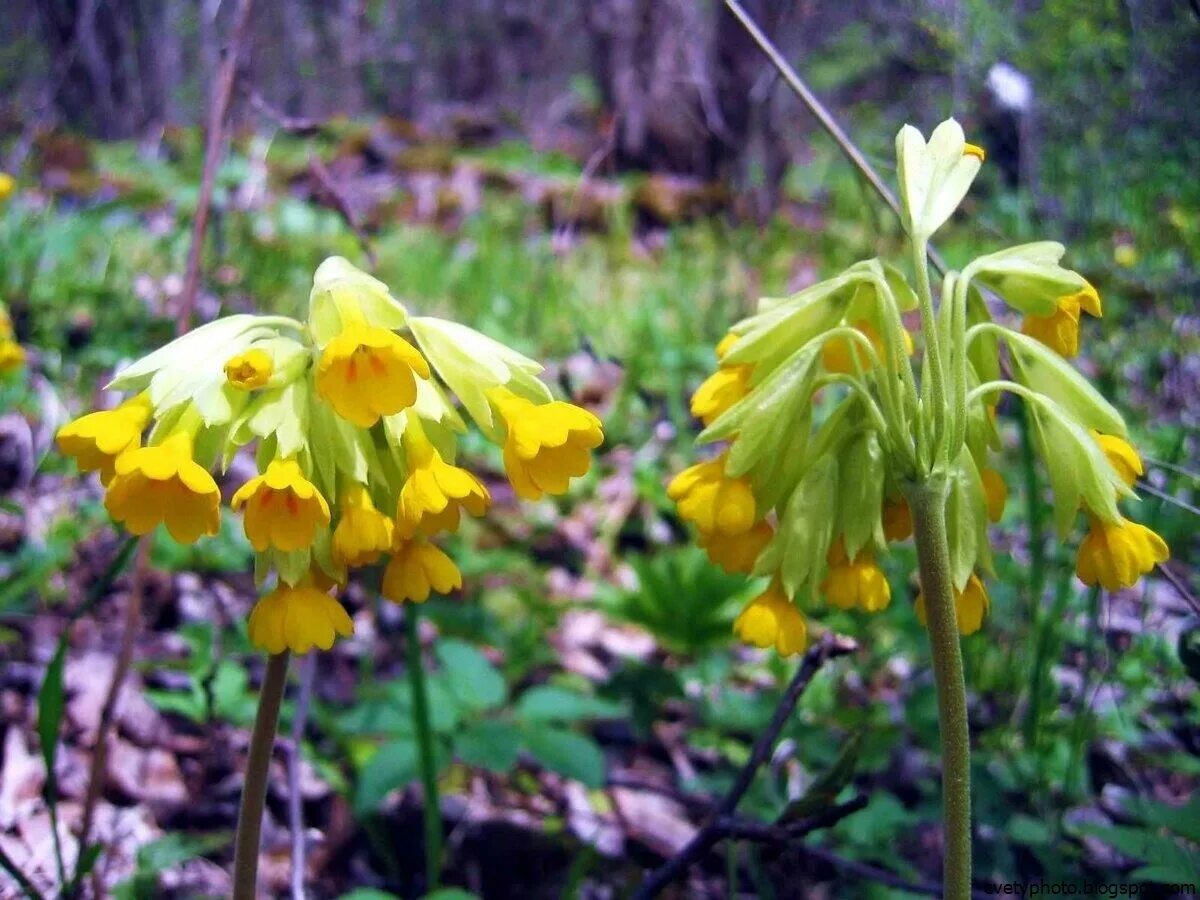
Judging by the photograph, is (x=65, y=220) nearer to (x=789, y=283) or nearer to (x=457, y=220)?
(x=457, y=220)

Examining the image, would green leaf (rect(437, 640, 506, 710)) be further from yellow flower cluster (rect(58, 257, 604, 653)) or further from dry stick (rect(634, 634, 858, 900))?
yellow flower cluster (rect(58, 257, 604, 653))

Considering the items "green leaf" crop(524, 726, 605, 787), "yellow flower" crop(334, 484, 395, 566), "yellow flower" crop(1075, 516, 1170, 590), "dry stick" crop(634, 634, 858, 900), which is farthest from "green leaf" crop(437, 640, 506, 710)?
"yellow flower" crop(1075, 516, 1170, 590)

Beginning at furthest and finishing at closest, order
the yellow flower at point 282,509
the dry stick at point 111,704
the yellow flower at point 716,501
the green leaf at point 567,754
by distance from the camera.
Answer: the green leaf at point 567,754
the dry stick at point 111,704
the yellow flower at point 716,501
the yellow flower at point 282,509

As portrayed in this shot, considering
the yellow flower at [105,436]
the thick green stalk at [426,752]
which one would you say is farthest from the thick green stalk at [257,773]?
the thick green stalk at [426,752]

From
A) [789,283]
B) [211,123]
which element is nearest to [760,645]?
[211,123]

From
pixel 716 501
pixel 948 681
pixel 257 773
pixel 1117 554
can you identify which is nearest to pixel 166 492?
pixel 257 773

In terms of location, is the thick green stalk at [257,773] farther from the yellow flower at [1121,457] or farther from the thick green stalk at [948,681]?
the yellow flower at [1121,457]
